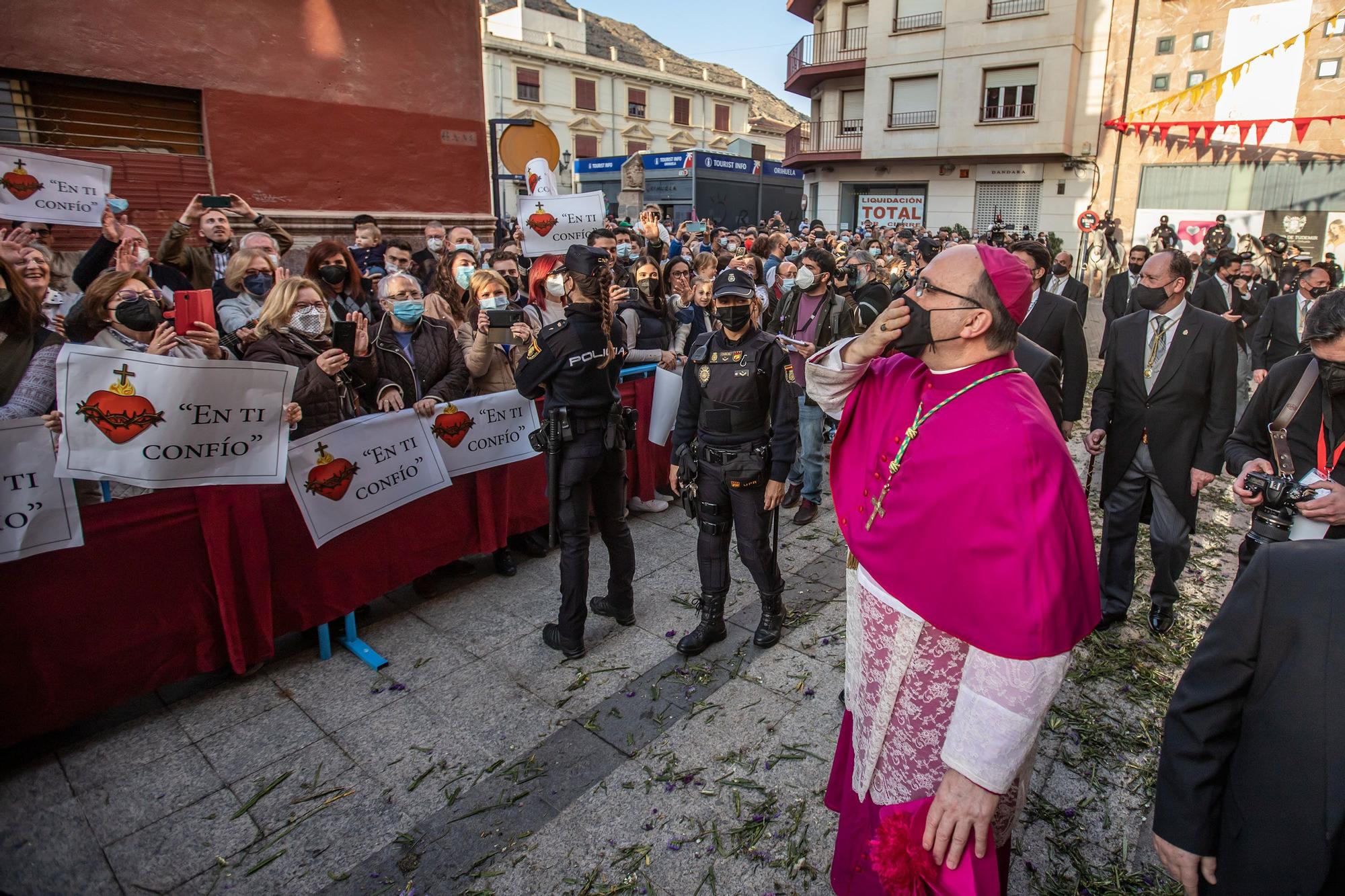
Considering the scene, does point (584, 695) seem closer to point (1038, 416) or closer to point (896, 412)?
point (896, 412)

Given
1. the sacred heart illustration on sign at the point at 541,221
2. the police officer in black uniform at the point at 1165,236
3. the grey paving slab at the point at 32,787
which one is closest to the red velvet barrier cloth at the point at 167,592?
the grey paving slab at the point at 32,787

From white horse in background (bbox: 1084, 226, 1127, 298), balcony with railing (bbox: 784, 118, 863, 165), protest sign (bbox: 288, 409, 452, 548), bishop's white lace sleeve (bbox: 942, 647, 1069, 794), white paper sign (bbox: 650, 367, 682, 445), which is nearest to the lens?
bishop's white lace sleeve (bbox: 942, 647, 1069, 794)

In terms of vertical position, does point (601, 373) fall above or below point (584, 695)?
above

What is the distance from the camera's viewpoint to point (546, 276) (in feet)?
19.4

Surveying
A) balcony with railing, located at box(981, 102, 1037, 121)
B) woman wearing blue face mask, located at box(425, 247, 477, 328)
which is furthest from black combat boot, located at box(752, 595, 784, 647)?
balcony with railing, located at box(981, 102, 1037, 121)

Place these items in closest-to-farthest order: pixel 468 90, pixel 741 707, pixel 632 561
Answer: pixel 741 707 < pixel 632 561 < pixel 468 90

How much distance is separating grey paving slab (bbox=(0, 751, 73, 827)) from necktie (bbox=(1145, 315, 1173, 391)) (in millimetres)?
5829

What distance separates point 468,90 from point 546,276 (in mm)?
7566

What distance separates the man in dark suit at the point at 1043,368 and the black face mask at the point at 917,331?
243 centimetres

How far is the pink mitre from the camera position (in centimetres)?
199

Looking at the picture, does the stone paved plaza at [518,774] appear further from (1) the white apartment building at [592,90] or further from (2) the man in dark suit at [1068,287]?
(1) the white apartment building at [592,90]

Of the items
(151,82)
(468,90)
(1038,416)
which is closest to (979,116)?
(468,90)

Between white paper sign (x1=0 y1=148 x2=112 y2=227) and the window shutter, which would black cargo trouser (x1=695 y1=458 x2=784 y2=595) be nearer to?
white paper sign (x1=0 y1=148 x2=112 y2=227)

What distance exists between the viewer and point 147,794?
128 inches
